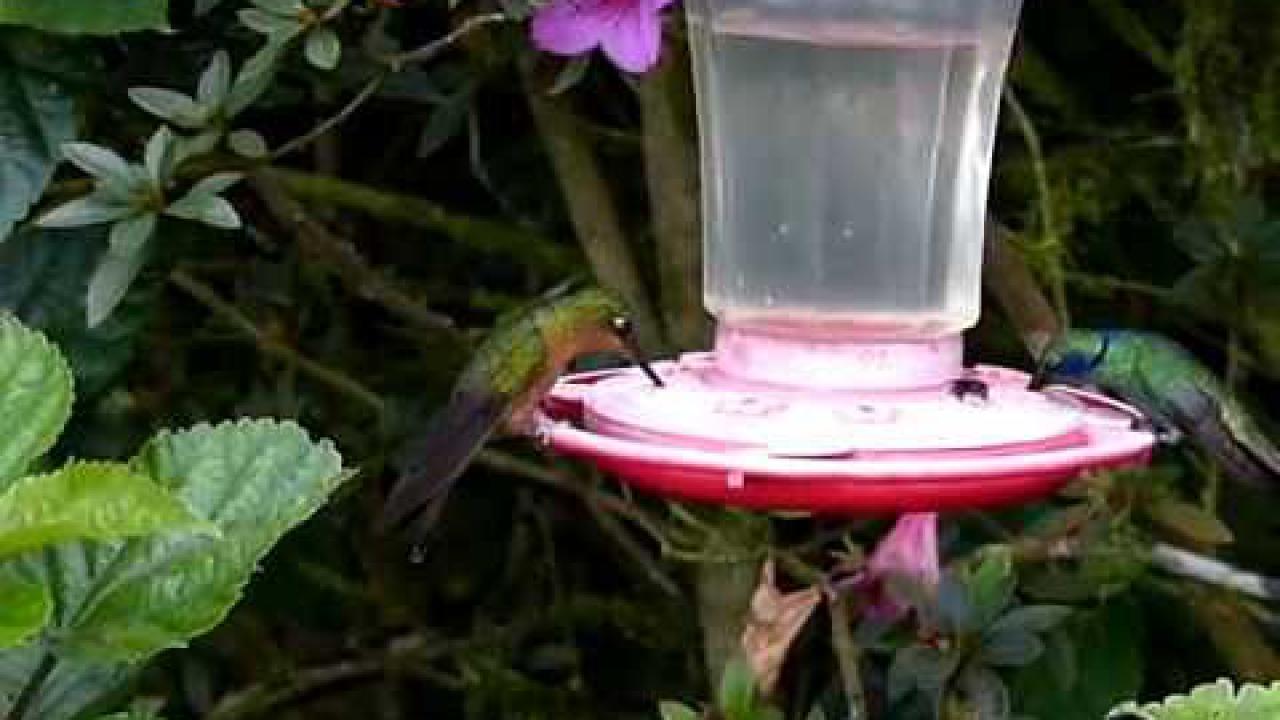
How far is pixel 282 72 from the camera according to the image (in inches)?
87.2

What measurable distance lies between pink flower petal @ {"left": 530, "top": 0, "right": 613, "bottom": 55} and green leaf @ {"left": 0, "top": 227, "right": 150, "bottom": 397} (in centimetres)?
36

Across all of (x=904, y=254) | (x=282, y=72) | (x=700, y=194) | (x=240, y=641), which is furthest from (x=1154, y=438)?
(x=240, y=641)

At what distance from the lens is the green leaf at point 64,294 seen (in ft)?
6.41

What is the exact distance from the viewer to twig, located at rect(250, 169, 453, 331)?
245 centimetres

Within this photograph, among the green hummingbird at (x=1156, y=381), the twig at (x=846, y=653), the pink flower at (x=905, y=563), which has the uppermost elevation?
the green hummingbird at (x=1156, y=381)

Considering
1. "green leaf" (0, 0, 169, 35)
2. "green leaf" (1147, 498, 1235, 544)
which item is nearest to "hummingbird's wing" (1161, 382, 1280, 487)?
"green leaf" (1147, 498, 1235, 544)

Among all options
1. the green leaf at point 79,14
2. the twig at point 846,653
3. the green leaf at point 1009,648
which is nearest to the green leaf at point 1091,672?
the twig at point 846,653

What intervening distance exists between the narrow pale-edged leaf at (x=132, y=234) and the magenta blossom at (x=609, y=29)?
0.28 meters

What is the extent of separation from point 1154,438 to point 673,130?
2.39 feet

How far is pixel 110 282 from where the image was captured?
1.84m

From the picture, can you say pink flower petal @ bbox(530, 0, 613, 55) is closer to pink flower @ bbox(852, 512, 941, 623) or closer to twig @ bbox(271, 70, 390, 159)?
twig @ bbox(271, 70, 390, 159)

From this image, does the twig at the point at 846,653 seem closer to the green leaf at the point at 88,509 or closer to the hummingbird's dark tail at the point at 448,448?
the hummingbird's dark tail at the point at 448,448

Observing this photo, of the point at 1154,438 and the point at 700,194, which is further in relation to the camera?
the point at 700,194

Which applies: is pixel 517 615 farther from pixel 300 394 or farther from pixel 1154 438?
pixel 1154 438
